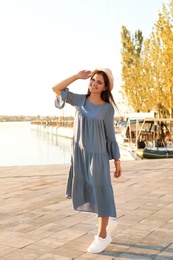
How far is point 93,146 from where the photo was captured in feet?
12.5

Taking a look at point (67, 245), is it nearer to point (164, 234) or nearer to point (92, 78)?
point (164, 234)

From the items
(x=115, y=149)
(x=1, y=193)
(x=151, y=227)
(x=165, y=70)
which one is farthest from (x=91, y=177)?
(x=165, y=70)

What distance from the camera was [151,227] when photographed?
15.8 feet

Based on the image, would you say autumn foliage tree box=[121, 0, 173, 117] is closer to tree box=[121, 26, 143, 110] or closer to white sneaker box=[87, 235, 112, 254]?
tree box=[121, 26, 143, 110]

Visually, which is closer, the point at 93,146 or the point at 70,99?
the point at 93,146

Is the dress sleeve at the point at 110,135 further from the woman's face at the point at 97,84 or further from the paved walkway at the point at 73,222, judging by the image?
the paved walkway at the point at 73,222

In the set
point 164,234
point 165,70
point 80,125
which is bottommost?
point 164,234

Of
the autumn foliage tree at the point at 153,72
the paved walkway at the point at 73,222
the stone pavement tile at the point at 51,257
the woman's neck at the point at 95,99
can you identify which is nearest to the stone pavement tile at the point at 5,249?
the paved walkway at the point at 73,222

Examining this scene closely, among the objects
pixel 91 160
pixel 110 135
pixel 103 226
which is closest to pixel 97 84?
pixel 110 135

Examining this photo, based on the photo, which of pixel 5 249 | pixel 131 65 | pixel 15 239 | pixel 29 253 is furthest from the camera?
pixel 131 65

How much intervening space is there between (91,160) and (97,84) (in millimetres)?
656

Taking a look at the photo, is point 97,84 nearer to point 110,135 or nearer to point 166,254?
point 110,135

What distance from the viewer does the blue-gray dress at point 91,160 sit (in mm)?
3814

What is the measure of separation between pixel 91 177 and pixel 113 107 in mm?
638
